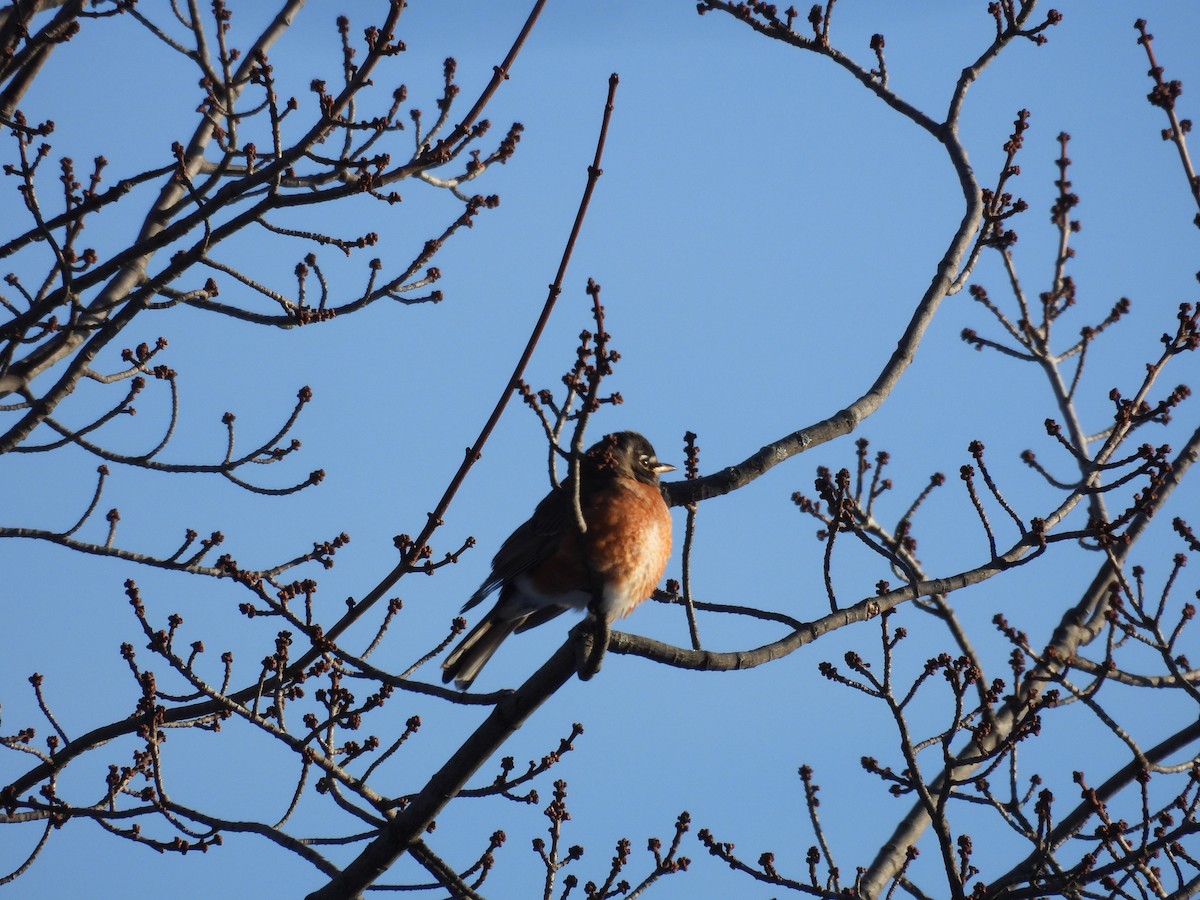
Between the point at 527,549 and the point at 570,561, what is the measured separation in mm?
236

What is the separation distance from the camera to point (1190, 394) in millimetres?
4523

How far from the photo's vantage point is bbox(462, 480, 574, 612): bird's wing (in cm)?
549

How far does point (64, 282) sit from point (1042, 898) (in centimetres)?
380

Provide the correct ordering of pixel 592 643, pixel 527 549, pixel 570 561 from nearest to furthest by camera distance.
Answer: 1. pixel 592 643
2. pixel 570 561
3. pixel 527 549

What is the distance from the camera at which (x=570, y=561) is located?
214 inches

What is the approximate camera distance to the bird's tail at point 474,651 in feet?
17.9

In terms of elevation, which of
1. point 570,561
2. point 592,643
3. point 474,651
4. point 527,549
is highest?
point 527,549

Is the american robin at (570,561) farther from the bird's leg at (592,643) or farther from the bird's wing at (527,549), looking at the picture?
the bird's leg at (592,643)

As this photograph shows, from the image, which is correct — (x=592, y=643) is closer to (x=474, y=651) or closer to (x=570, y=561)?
(x=570, y=561)

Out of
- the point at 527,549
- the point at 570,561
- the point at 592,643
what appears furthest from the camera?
the point at 527,549

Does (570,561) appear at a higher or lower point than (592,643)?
higher

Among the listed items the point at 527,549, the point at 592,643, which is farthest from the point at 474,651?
the point at 592,643

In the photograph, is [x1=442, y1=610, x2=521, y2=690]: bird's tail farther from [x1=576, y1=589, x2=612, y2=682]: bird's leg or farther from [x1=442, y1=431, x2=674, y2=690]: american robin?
[x1=576, y1=589, x2=612, y2=682]: bird's leg

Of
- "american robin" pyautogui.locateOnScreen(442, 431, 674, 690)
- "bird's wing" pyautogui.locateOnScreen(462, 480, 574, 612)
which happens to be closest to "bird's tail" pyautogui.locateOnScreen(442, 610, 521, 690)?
"american robin" pyautogui.locateOnScreen(442, 431, 674, 690)
